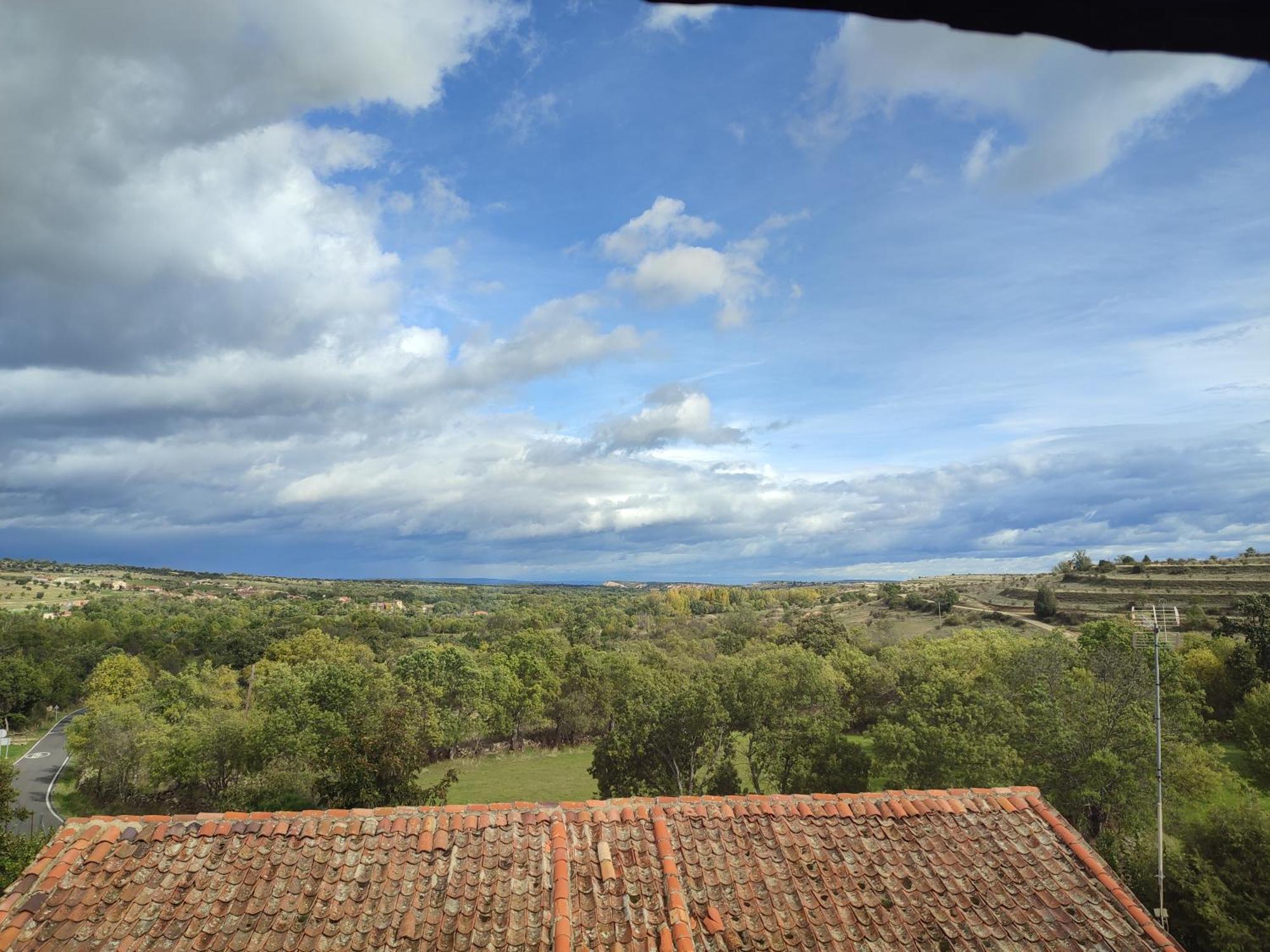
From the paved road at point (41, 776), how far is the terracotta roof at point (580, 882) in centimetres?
2681

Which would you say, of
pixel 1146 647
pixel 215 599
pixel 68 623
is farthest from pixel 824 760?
pixel 215 599

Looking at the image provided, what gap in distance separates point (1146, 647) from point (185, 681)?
6082 cm

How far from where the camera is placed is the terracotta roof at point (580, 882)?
9352mm

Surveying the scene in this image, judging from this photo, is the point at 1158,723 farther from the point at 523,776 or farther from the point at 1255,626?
the point at 1255,626

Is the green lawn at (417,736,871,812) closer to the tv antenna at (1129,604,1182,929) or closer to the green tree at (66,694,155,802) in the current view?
the green tree at (66,694,155,802)

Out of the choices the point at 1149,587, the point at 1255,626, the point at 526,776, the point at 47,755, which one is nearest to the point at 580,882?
the point at 526,776

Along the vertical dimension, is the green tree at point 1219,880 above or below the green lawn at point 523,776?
above

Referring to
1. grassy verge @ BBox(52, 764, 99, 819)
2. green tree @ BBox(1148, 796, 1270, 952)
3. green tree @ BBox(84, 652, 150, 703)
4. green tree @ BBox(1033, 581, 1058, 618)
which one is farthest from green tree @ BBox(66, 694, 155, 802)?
green tree @ BBox(1033, 581, 1058, 618)

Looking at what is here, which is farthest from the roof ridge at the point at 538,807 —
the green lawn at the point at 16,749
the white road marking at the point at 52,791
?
the green lawn at the point at 16,749

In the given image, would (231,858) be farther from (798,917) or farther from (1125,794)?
(1125,794)

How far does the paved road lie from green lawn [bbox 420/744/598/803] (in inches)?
783

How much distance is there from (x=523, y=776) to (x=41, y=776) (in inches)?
1265

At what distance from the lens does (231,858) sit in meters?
10.4

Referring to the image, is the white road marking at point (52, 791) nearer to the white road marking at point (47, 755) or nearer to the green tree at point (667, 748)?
the white road marking at point (47, 755)
